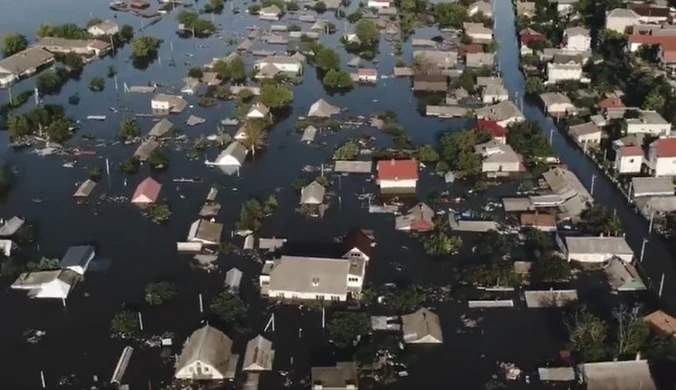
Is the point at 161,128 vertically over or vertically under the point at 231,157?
→ over

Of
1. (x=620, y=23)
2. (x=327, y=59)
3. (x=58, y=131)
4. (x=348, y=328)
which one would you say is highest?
(x=620, y=23)

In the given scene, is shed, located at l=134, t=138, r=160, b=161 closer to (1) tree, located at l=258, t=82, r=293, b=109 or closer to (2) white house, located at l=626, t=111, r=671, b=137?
(1) tree, located at l=258, t=82, r=293, b=109

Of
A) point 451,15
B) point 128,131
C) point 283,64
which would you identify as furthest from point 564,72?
point 128,131

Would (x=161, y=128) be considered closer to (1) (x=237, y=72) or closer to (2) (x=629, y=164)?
(1) (x=237, y=72)

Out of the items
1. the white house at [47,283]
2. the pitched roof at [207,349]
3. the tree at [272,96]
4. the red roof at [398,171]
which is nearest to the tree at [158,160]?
the tree at [272,96]

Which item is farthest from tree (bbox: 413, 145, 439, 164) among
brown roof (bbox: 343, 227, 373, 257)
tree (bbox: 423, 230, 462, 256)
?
brown roof (bbox: 343, 227, 373, 257)

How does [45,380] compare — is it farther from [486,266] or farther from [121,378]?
[486,266]

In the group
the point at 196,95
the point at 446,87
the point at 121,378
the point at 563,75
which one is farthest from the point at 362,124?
the point at 121,378
